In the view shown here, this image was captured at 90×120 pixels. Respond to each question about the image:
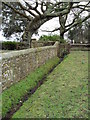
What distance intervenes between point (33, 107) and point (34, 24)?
813cm

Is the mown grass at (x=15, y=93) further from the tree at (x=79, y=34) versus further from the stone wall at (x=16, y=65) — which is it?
the tree at (x=79, y=34)

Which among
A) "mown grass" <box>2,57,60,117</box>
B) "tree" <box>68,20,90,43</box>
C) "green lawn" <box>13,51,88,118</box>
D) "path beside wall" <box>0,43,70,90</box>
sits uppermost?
"tree" <box>68,20,90,43</box>

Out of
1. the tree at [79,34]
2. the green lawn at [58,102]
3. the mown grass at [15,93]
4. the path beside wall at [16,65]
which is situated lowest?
the green lawn at [58,102]

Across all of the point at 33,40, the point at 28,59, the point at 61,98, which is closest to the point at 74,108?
the point at 61,98

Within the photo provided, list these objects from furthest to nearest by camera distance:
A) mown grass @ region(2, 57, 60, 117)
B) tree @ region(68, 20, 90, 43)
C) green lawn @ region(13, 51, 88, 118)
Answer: tree @ region(68, 20, 90, 43)
mown grass @ region(2, 57, 60, 117)
green lawn @ region(13, 51, 88, 118)

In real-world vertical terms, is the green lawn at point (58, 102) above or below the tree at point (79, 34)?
below

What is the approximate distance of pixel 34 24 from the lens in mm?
10531

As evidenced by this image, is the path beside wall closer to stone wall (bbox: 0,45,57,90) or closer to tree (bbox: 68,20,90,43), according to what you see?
stone wall (bbox: 0,45,57,90)

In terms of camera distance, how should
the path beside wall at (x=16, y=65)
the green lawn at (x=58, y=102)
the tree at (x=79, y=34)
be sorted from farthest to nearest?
the tree at (x=79, y=34) → the path beside wall at (x=16, y=65) → the green lawn at (x=58, y=102)

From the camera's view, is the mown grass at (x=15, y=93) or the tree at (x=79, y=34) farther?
the tree at (x=79, y=34)

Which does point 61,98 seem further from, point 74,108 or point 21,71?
point 21,71

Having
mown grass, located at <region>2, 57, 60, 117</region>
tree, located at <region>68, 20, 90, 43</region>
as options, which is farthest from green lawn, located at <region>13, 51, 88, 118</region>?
tree, located at <region>68, 20, 90, 43</region>

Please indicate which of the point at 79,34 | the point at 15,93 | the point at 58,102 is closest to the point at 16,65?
the point at 15,93

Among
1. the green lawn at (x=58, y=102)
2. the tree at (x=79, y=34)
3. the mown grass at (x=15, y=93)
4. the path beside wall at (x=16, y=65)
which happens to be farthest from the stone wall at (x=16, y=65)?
the tree at (x=79, y=34)
